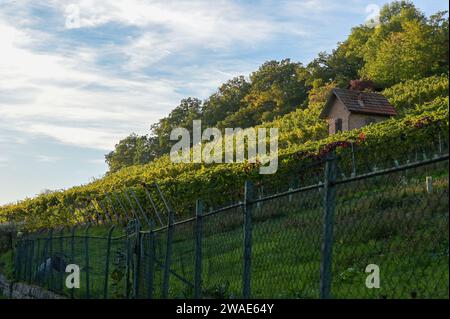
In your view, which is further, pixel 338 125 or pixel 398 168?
pixel 338 125

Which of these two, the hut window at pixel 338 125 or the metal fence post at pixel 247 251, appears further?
the hut window at pixel 338 125

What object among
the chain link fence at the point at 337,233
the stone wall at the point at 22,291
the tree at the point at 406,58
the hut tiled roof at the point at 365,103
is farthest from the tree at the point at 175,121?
the chain link fence at the point at 337,233

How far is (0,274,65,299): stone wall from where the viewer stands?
15742 mm

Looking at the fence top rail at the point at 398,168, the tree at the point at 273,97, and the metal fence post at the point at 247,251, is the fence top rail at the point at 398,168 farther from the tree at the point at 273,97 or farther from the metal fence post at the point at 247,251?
the tree at the point at 273,97

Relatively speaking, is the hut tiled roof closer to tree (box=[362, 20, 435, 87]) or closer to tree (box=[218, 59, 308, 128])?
tree (box=[362, 20, 435, 87])

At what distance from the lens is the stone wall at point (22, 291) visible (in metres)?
15.7

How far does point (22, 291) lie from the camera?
18.5m

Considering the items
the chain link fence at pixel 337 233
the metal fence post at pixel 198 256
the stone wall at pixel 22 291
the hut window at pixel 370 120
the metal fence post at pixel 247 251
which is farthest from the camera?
the hut window at pixel 370 120

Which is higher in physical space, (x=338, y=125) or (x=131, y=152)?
(x=131, y=152)

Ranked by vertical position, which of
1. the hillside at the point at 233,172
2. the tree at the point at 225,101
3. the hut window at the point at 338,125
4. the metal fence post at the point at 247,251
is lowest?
the metal fence post at the point at 247,251

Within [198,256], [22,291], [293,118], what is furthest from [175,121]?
[198,256]

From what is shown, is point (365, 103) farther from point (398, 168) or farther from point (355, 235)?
point (398, 168)
